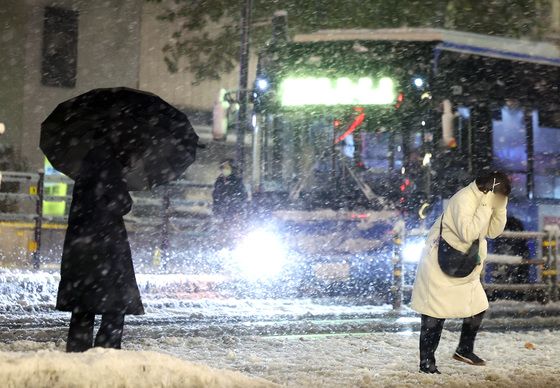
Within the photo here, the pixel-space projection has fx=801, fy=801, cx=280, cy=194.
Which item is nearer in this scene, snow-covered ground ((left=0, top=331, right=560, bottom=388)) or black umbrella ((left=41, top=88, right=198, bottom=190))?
snow-covered ground ((left=0, top=331, right=560, bottom=388))

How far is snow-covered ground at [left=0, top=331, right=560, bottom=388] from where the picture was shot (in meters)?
4.45

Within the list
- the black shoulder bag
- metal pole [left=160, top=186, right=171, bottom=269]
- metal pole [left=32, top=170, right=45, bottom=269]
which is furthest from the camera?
metal pole [left=160, top=186, right=171, bottom=269]

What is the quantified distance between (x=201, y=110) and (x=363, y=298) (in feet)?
58.7

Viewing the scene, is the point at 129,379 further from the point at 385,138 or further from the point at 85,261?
the point at 385,138

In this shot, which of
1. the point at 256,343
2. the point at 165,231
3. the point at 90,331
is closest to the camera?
the point at 90,331

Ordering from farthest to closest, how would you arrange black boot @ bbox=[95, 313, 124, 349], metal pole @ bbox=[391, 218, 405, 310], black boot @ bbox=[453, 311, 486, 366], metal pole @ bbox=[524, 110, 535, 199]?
metal pole @ bbox=[524, 110, 535, 199], metal pole @ bbox=[391, 218, 405, 310], black boot @ bbox=[453, 311, 486, 366], black boot @ bbox=[95, 313, 124, 349]

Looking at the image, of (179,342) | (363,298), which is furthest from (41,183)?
(179,342)

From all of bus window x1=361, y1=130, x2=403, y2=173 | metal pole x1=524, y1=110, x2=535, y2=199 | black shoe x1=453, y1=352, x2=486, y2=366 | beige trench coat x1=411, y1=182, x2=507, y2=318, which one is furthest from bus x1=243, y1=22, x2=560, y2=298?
beige trench coat x1=411, y1=182, x2=507, y2=318

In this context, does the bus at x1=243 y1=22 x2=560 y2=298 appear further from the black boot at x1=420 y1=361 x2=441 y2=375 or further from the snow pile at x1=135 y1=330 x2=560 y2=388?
the black boot at x1=420 y1=361 x2=441 y2=375

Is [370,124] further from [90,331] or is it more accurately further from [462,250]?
[90,331]

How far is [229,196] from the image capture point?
576 inches

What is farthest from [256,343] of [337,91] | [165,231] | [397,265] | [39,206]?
[165,231]

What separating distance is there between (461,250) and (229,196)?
8.25m

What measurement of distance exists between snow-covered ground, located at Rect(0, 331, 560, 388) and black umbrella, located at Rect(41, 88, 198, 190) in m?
1.54
